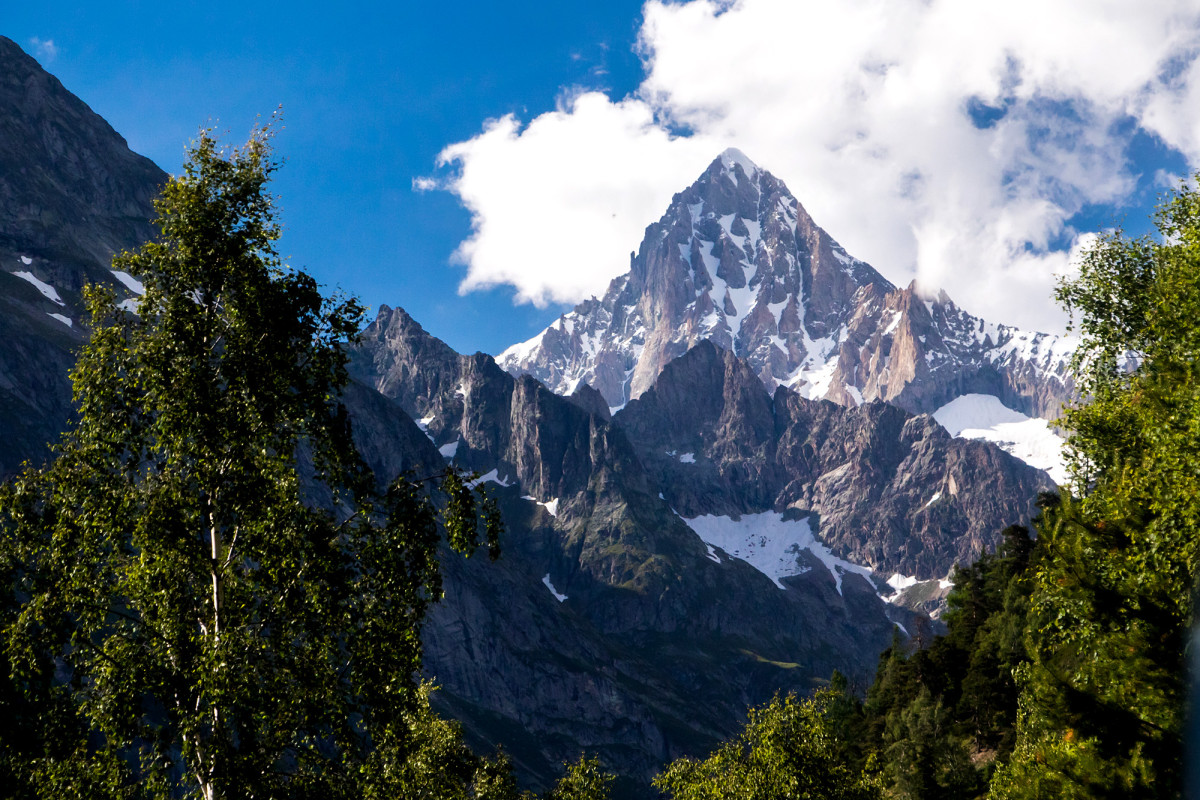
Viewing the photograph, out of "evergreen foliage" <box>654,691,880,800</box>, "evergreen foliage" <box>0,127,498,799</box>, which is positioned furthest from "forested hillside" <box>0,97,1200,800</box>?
"evergreen foliage" <box>654,691,880,800</box>

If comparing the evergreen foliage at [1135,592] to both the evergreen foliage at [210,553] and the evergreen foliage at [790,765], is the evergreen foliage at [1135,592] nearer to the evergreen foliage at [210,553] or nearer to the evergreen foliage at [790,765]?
the evergreen foliage at [210,553]

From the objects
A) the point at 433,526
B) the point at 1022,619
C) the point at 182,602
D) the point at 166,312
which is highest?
the point at 1022,619

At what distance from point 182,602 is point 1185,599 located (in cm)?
2114

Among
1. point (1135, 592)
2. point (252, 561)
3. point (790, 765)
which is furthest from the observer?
point (790, 765)

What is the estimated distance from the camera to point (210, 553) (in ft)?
58.2

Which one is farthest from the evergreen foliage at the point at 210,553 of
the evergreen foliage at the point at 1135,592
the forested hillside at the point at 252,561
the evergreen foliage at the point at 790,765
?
the evergreen foliage at the point at 790,765

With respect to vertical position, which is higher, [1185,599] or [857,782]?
[1185,599]

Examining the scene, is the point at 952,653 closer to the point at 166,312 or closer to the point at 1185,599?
the point at 1185,599

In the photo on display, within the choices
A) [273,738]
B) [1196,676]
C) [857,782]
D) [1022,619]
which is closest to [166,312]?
[273,738]

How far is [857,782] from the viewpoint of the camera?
143ft

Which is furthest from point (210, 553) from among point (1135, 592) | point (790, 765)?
point (790, 765)

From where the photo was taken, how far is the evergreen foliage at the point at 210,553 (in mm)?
16375

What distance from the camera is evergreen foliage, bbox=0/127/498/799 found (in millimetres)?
16375

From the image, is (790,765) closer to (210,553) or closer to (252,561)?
(252,561)
